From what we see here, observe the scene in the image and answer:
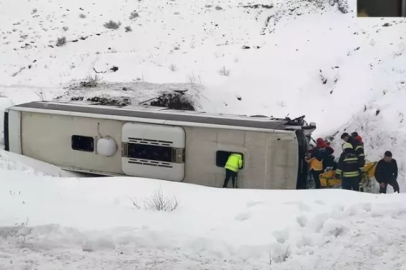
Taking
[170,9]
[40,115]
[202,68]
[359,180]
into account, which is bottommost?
[359,180]

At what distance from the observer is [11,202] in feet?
23.7

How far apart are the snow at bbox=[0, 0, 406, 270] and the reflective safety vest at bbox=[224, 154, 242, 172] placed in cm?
164

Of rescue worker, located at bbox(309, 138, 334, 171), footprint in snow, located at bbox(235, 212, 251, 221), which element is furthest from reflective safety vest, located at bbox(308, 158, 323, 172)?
footprint in snow, located at bbox(235, 212, 251, 221)

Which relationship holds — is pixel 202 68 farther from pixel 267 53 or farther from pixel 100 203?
pixel 100 203

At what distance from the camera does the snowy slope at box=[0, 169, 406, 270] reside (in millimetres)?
5750

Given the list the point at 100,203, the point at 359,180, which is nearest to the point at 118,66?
the point at 359,180

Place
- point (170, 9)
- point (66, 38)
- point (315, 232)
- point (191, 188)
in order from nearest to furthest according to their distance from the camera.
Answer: point (315, 232) < point (191, 188) < point (66, 38) < point (170, 9)

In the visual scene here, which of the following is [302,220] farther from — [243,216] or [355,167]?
[355,167]

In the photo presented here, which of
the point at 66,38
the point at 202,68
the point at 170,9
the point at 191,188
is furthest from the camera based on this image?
the point at 170,9

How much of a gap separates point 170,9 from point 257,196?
78.2 feet

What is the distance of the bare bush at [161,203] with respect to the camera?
7.28m

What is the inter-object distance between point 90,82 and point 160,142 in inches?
364

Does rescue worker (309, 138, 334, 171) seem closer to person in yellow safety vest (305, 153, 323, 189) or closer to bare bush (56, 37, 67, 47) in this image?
person in yellow safety vest (305, 153, 323, 189)

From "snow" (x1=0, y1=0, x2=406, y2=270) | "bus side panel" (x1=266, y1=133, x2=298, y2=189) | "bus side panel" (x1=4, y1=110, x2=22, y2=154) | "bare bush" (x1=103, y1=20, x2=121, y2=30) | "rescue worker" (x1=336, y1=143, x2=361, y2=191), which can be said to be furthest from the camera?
"bare bush" (x1=103, y1=20, x2=121, y2=30)
